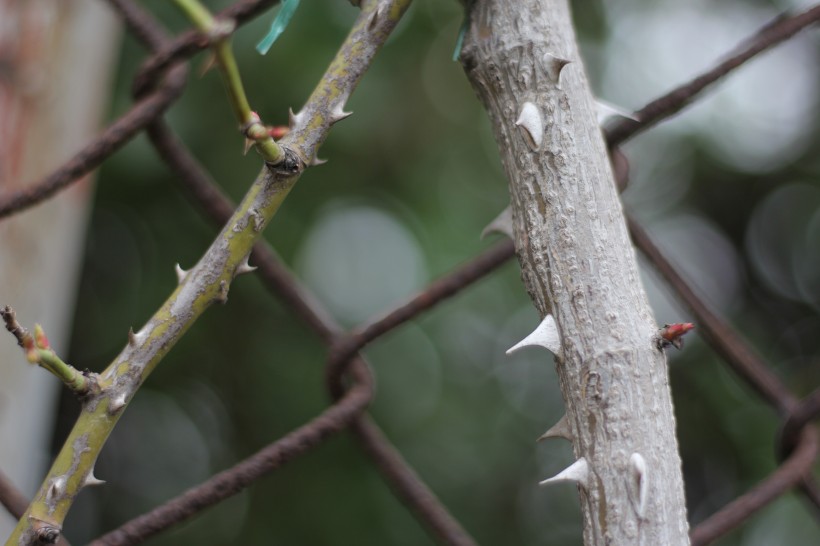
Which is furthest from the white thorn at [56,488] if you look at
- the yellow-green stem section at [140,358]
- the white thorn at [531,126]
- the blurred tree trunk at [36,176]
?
the blurred tree trunk at [36,176]

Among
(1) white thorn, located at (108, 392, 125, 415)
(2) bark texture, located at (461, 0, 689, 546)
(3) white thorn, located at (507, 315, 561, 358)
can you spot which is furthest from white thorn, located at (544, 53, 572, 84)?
(1) white thorn, located at (108, 392, 125, 415)

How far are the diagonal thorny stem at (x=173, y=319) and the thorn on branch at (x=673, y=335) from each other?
151 millimetres

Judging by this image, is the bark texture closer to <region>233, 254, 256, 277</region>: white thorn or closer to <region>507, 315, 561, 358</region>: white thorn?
<region>507, 315, 561, 358</region>: white thorn

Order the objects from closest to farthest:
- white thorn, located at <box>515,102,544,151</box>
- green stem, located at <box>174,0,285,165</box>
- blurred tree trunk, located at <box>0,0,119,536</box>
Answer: green stem, located at <box>174,0,285,165</box> → white thorn, located at <box>515,102,544,151</box> → blurred tree trunk, located at <box>0,0,119,536</box>

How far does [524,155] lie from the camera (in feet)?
1.11

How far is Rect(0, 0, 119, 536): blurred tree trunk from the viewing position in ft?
2.22

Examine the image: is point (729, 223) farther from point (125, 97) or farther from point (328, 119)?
point (328, 119)

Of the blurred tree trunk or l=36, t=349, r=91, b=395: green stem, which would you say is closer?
l=36, t=349, r=91, b=395: green stem

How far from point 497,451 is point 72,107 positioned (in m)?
1.40

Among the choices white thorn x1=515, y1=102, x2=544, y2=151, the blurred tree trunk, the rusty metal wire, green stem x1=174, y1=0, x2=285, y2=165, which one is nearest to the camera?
green stem x1=174, y1=0, x2=285, y2=165

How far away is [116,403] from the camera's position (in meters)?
0.31

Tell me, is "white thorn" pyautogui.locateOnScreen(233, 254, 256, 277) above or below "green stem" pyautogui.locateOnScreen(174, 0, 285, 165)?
below

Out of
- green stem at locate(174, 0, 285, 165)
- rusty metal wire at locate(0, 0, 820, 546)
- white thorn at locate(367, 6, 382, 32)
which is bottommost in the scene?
rusty metal wire at locate(0, 0, 820, 546)

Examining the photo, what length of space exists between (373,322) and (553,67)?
0.24m
